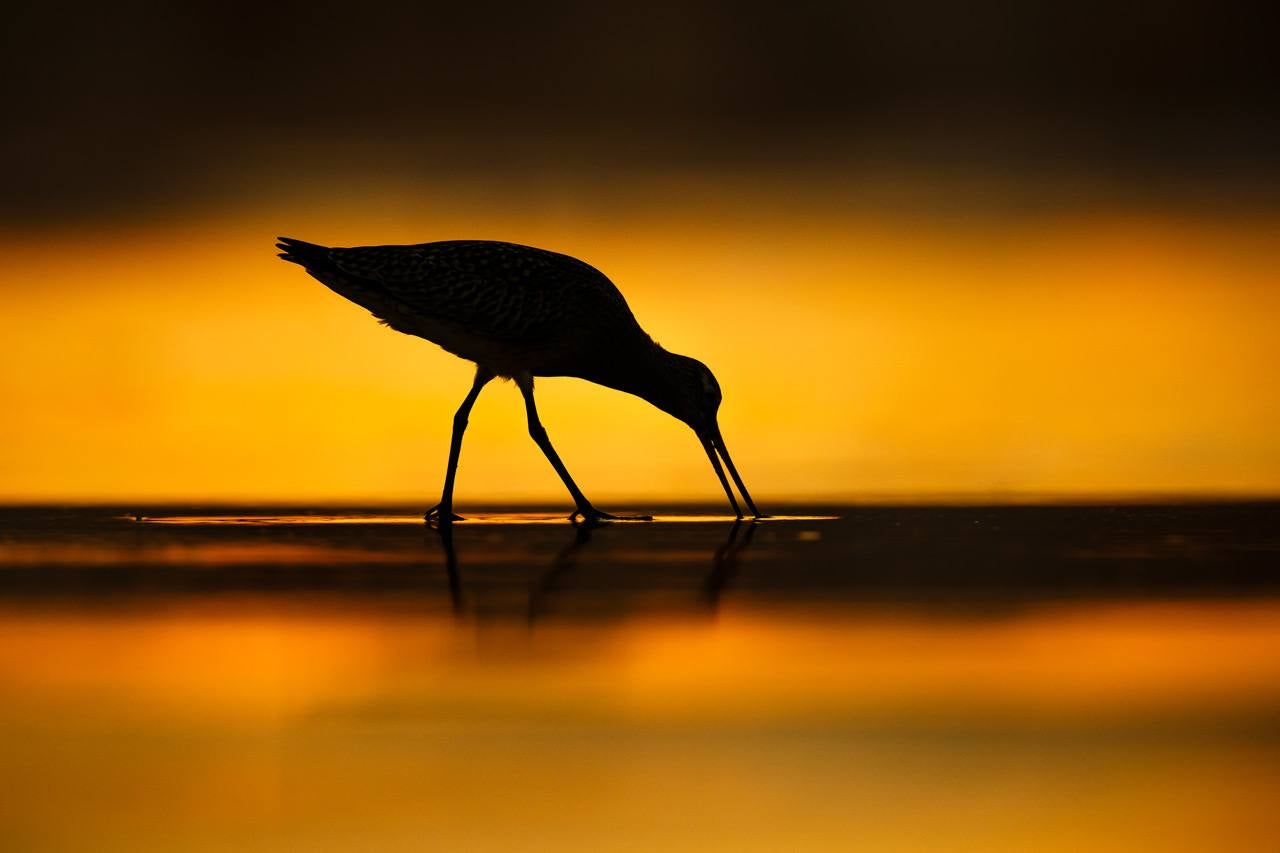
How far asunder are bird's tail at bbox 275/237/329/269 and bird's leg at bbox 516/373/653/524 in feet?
3.31

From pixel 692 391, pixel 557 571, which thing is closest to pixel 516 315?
pixel 692 391

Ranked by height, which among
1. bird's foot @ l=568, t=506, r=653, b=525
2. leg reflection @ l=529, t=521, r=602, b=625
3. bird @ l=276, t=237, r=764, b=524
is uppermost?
bird @ l=276, t=237, r=764, b=524

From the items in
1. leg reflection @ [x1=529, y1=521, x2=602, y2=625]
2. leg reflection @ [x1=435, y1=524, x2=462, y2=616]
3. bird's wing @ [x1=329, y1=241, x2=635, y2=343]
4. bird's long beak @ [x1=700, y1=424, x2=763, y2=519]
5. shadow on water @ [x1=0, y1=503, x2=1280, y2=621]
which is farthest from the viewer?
bird's long beak @ [x1=700, y1=424, x2=763, y2=519]

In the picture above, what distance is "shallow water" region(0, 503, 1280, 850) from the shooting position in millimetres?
2891

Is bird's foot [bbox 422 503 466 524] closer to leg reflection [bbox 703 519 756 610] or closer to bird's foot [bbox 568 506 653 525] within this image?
bird's foot [bbox 568 506 653 525]

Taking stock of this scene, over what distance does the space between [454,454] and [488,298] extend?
709 mm

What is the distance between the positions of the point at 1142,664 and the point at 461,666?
141cm

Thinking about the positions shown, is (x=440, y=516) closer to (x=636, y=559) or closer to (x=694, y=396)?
(x=636, y=559)

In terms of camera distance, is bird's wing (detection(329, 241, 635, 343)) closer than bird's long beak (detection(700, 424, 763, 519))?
Yes

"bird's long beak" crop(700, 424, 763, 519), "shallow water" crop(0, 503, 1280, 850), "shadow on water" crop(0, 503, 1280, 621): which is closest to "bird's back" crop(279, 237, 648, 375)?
"bird's long beak" crop(700, 424, 763, 519)

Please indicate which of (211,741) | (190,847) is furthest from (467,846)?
(211,741)

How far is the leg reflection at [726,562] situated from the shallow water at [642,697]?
1.2 inches

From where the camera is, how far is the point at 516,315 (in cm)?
890

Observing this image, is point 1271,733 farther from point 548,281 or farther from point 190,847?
point 548,281
